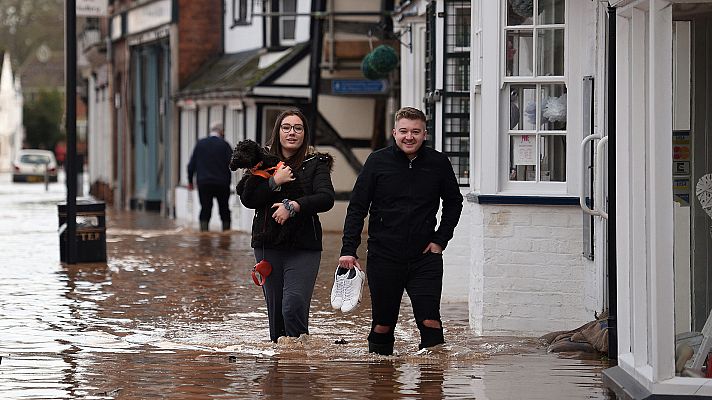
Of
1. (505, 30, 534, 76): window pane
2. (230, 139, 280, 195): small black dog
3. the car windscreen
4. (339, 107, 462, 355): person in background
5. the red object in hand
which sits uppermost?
the car windscreen

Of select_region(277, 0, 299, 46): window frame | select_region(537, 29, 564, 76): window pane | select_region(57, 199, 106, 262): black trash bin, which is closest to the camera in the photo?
select_region(537, 29, 564, 76): window pane

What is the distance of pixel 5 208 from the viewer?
3953 centimetres

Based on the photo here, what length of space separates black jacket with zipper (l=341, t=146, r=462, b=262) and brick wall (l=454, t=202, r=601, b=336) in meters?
1.83

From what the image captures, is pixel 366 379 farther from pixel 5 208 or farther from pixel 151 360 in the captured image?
pixel 5 208

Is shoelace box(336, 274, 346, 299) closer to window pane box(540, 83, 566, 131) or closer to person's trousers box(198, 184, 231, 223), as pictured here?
window pane box(540, 83, 566, 131)

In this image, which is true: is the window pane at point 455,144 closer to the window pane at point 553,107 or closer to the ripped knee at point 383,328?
the window pane at point 553,107

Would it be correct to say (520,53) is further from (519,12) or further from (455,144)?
(455,144)

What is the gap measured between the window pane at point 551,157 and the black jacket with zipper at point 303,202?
7.01ft

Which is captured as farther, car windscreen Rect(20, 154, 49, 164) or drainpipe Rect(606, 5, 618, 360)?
car windscreen Rect(20, 154, 49, 164)

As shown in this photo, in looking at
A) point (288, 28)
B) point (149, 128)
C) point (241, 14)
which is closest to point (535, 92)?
point (288, 28)

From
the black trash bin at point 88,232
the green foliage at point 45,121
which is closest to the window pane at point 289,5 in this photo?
the black trash bin at point 88,232

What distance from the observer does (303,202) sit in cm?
1078

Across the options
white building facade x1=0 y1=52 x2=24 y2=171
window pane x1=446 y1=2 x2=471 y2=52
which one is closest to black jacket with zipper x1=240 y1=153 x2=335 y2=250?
window pane x1=446 y1=2 x2=471 y2=52

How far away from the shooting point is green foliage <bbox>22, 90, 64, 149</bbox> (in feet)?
311
